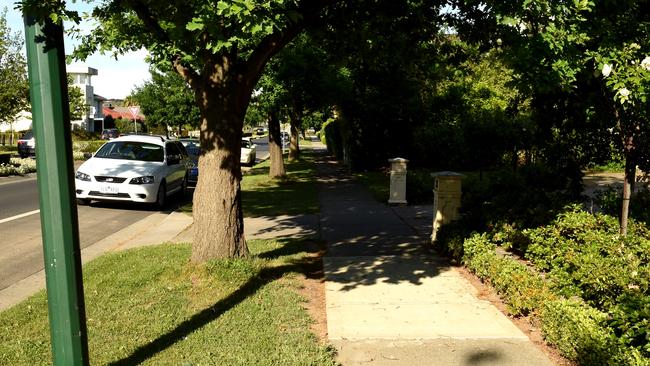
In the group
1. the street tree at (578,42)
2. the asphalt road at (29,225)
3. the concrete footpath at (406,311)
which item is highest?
Result: the street tree at (578,42)

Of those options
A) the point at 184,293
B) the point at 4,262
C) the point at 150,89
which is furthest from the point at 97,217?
the point at 150,89

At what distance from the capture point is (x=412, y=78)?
22438 mm

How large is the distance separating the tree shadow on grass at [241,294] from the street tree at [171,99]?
20.5 m

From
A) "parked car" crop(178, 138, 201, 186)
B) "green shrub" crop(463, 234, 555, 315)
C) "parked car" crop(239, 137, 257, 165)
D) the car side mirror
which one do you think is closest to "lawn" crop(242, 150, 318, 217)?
"parked car" crop(178, 138, 201, 186)

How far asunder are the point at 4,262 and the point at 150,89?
96.5 feet

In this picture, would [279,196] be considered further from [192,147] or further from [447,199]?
[192,147]

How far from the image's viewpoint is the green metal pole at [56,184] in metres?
3.05

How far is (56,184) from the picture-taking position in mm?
3082

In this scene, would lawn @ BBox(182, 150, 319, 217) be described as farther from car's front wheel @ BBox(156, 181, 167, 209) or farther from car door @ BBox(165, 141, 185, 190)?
car door @ BBox(165, 141, 185, 190)

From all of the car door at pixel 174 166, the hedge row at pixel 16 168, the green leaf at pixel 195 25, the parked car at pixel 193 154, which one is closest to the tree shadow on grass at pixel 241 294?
the green leaf at pixel 195 25

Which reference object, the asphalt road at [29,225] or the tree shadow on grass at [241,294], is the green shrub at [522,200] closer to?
the tree shadow on grass at [241,294]

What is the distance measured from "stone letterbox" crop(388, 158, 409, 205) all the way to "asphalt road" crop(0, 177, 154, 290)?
565cm

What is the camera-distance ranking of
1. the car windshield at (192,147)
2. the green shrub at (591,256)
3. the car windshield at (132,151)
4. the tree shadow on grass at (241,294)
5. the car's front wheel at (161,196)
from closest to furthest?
1. the tree shadow on grass at (241,294)
2. the green shrub at (591,256)
3. the car's front wheel at (161,196)
4. the car windshield at (132,151)
5. the car windshield at (192,147)

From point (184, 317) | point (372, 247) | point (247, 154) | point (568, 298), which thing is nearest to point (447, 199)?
point (372, 247)
